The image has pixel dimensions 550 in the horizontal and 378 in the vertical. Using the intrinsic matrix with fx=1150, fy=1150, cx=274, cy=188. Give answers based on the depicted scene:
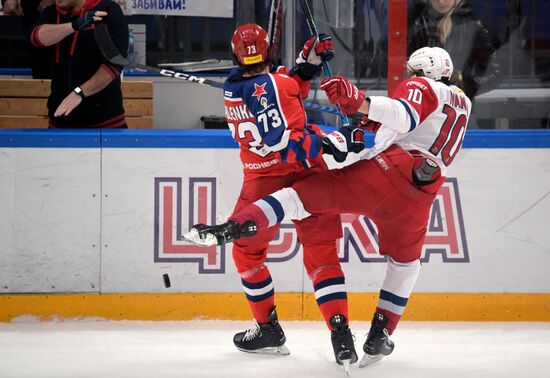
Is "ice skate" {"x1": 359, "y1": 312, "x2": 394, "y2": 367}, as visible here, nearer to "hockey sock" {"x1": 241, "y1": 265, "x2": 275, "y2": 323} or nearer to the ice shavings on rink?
the ice shavings on rink

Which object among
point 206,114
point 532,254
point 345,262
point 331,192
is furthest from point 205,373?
point 206,114

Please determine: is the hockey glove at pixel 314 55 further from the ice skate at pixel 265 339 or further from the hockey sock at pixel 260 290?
the ice skate at pixel 265 339

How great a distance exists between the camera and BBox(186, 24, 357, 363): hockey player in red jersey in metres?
4.00

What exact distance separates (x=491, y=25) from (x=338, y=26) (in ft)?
2.32

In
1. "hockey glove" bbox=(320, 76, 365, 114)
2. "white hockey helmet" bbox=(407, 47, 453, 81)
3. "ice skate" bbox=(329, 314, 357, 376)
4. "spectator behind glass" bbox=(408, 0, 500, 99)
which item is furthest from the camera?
"spectator behind glass" bbox=(408, 0, 500, 99)

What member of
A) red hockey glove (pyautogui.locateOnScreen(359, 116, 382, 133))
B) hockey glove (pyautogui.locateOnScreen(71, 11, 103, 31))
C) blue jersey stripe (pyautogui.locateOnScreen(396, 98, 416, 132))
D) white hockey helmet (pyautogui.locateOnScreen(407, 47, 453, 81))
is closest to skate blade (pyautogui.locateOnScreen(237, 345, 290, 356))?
red hockey glove (pyautogui.locateOnScreen(359, 116, 382, 133))

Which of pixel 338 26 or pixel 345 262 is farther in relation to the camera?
pixel 338 26

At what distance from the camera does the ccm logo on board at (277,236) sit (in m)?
4.88

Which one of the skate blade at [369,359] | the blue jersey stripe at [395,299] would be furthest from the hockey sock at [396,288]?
the skate blade at [369,359]

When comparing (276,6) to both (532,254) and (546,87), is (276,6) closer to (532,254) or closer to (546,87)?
(546,87)

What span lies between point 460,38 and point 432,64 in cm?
128

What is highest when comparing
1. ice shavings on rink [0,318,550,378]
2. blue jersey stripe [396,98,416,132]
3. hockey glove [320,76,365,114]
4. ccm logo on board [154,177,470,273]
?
hockey glove [320,76,365,114]

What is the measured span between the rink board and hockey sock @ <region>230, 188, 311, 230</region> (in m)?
0.91

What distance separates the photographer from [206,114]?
6.40 metres
